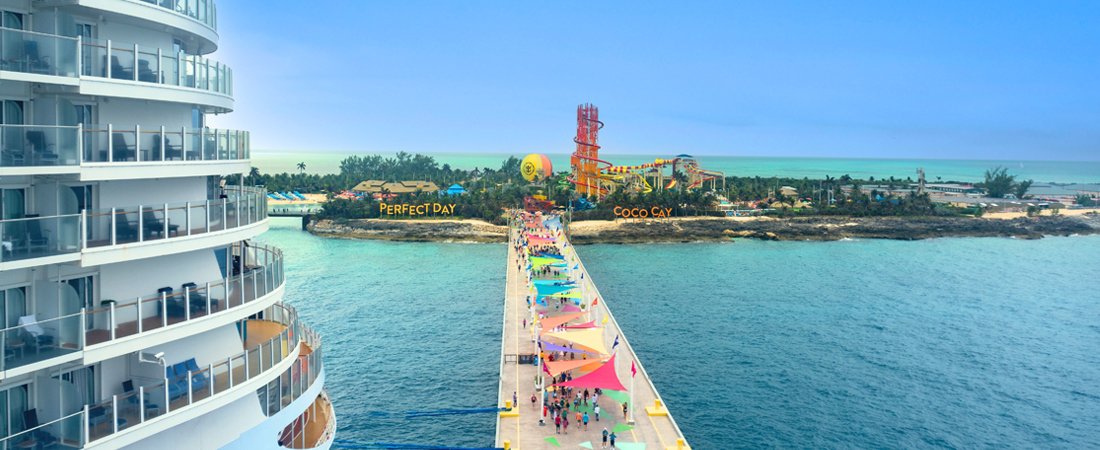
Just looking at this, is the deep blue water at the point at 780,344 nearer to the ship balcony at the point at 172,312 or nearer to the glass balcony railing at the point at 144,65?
the ship balcony at the point at 172,312

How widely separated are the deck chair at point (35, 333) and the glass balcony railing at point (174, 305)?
51cm

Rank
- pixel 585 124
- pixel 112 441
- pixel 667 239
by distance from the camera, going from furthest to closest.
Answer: pixel 585 124
pixel 667 239
pixel 112 441

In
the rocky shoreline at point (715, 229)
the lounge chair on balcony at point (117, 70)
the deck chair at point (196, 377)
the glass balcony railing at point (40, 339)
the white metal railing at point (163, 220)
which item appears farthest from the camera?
the rocky shoreline at point (715, 229)

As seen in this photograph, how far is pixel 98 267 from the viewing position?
37.1 feet

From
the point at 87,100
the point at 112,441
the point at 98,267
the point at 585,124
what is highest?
the point at 585,124

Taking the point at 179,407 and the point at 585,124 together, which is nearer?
the point at 179,407

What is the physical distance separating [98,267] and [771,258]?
2954 inches

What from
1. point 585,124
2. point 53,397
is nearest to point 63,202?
point 53,397

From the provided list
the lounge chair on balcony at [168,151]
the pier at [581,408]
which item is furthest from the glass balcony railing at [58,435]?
the pier at [581,408]

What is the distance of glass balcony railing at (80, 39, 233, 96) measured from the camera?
10812 mm

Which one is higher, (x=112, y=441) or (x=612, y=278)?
(x=112, y=441)

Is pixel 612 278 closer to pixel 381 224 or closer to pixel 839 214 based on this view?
pixel 381 224

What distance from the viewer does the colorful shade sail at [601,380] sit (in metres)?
28.2

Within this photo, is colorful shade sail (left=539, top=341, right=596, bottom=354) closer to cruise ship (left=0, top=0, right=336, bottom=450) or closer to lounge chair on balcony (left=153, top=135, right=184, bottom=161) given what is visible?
cruise ship (left=0, top=0, right=336, bottom=450)
